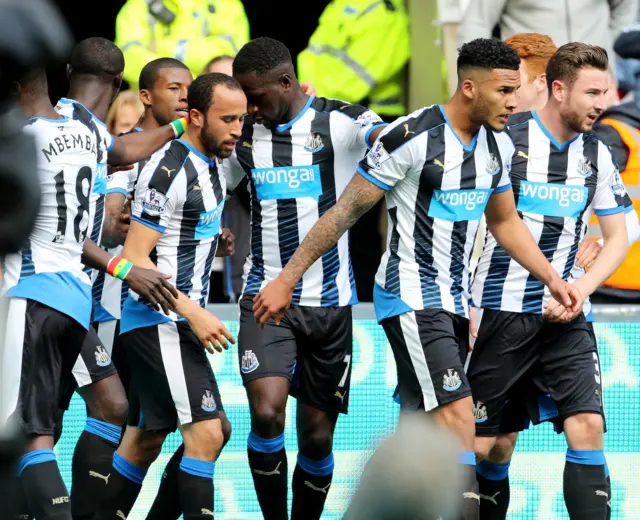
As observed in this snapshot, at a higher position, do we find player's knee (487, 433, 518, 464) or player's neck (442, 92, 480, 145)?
player's neck (442, 92, 480, 145)

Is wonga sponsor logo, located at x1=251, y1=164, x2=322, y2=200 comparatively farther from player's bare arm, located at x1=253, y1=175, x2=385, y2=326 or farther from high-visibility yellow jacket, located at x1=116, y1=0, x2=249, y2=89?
high-visibility yellow jacket, located at x1=116, y1=0, x2=249, y2=89

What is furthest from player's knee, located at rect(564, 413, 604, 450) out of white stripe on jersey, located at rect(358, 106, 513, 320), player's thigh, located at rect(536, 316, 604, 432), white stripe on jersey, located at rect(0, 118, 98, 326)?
white stripe on jersey, located at rect(0, 118, 98, 326)

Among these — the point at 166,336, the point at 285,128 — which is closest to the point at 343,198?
the point at 285,128

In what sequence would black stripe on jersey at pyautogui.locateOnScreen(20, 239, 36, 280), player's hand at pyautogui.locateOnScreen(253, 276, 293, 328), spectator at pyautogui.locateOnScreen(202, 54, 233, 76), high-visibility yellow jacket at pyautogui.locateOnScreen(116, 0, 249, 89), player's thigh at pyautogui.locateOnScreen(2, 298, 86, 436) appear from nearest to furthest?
player's thigh at pyautogui.locateOnScreen(2, 298, 86, 436), black stripe on jersey at pyautogui.locateOnScreen(20, 239, 36, 280), player's hand at pyautogui.locateOnScreen(253, 276, 293, 328), spectator at pyautogui.locateOnScreen(202, 54, 233, 76), high-visibility yellow jacket at pyautogui.locateOnScreen(116, 0, 249, 89)

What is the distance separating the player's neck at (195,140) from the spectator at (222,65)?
1.71m

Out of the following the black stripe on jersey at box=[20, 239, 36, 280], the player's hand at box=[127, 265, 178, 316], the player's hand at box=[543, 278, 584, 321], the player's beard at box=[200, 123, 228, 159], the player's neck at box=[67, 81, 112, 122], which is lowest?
the player's hand at box=[543, 278, 584, 321]

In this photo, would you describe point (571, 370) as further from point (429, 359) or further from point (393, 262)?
point (393, 262)

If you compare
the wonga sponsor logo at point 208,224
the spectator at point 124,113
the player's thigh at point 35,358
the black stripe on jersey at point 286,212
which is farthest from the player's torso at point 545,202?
the spectator at point 124,113

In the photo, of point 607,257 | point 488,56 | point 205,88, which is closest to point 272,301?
point 205,88

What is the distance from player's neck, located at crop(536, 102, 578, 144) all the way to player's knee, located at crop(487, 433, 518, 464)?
1477mm

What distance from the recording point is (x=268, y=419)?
5383mm

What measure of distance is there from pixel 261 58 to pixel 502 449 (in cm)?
224

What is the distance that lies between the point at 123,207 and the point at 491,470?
7.55 feet

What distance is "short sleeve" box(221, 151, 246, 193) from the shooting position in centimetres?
569
